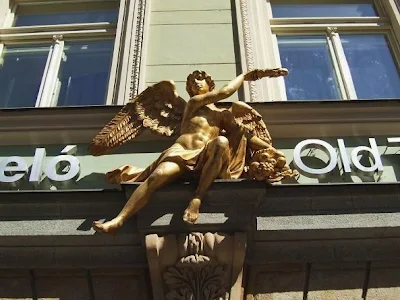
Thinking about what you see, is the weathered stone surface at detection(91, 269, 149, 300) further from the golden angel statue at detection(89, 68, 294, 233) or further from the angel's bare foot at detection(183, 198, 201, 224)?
the angel's bare foot at detection(183, 198, 201, 224)

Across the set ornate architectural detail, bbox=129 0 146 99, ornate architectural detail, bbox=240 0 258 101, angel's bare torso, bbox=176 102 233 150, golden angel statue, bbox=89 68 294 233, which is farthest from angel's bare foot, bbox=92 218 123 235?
ornate architectural detail, bbox=240 0 258 101

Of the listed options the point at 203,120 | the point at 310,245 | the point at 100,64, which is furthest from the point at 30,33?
the point at 310,245

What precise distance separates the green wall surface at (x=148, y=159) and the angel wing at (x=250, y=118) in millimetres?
397

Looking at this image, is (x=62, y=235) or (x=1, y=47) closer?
(x=62, y=235)

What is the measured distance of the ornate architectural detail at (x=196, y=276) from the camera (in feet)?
16.4

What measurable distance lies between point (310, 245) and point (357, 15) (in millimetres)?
4783

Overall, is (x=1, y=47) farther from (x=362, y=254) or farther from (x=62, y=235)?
(x=362, y=254)

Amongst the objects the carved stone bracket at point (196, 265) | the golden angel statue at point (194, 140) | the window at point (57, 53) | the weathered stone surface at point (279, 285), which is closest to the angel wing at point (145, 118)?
the golden angel statue at point (194, 140)

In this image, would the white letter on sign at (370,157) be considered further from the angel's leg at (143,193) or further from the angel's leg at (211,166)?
the angel's leg at (143,193)

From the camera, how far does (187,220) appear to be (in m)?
5.05

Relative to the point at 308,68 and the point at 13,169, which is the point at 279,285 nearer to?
the point at 13,169

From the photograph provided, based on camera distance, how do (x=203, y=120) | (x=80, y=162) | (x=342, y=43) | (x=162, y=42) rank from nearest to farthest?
(x=203, y=120), (x=80, y=162), (x=162, y=42), (x=342, y=43)

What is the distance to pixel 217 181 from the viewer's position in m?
5.25

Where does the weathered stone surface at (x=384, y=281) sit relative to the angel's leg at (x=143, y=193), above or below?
below
